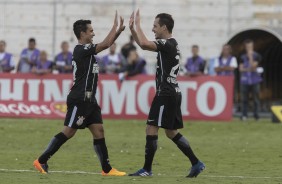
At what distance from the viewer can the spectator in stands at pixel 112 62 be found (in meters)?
28.8

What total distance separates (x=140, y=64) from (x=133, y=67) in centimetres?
29

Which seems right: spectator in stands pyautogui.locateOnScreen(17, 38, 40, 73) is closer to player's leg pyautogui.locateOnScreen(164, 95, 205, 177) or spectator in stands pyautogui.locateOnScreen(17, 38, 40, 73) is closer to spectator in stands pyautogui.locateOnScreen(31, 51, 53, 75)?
spectator in stands pyautogui.locateOnScreen(31, 51, 53, 75)

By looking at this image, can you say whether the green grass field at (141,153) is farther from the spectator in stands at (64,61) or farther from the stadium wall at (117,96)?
the spectator in stands at (64,61)

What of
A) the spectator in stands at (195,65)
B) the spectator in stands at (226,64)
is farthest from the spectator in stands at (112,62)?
the spectator in stands at (226,64)

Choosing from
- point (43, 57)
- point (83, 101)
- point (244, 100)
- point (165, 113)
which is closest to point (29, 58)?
point (43, 57)

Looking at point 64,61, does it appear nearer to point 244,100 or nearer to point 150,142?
point 244,100

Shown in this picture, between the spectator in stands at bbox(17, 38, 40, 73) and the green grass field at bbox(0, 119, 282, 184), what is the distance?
9.07 feet

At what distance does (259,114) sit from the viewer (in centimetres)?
3020

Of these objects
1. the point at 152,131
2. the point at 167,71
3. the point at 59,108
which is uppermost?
the point at 167,71

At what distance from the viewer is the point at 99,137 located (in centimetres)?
1452

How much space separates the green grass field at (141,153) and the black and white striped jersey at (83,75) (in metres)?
1.12

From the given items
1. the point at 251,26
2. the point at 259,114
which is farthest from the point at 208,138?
the point at 251,26

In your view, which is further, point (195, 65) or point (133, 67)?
point (195, 65)

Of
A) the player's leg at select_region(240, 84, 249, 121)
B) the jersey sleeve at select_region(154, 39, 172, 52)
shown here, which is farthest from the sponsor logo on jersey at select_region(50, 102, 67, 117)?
the jersey sleeve at select_region(154, 39, 172, 52)
